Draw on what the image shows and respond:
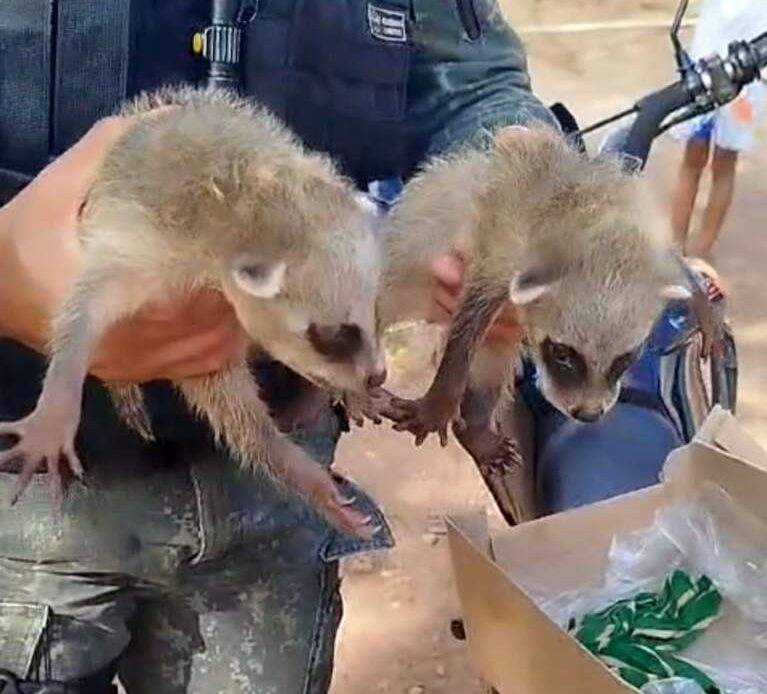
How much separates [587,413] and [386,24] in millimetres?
442

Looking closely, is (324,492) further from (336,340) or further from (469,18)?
(469,18)

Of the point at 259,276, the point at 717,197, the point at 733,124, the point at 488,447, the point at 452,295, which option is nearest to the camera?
the point at 259,276

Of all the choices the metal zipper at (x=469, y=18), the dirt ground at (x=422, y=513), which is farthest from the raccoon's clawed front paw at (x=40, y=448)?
the dirt ground at (x=422, y=513)

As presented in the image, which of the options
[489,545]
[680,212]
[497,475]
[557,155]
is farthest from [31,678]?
[680,212]

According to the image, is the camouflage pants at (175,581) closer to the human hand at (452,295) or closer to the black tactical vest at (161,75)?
the black tactical vest at (161,75)

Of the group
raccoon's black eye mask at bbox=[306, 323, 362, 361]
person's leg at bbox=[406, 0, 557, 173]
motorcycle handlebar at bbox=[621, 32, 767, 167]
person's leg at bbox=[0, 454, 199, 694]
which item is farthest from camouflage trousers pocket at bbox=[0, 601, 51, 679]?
motorcycle handlebar at bbox=[621, 32, 767, 167]

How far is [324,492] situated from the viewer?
1653 millimetres

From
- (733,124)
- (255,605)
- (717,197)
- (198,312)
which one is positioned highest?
(198,312)

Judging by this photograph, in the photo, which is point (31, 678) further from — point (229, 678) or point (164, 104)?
point (164, 104)

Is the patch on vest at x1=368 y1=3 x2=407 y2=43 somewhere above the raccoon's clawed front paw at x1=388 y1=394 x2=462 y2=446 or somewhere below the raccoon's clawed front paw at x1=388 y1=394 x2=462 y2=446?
above

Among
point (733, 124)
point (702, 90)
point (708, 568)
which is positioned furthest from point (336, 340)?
point (733, 124)

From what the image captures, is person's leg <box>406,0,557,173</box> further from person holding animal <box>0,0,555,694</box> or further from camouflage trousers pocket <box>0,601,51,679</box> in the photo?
camouflage trousers pocket <box>0,601,51,679</box>

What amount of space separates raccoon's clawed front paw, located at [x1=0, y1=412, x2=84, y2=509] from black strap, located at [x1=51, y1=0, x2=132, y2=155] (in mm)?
279

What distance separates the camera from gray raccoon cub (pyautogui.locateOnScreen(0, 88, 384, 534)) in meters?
1.47
